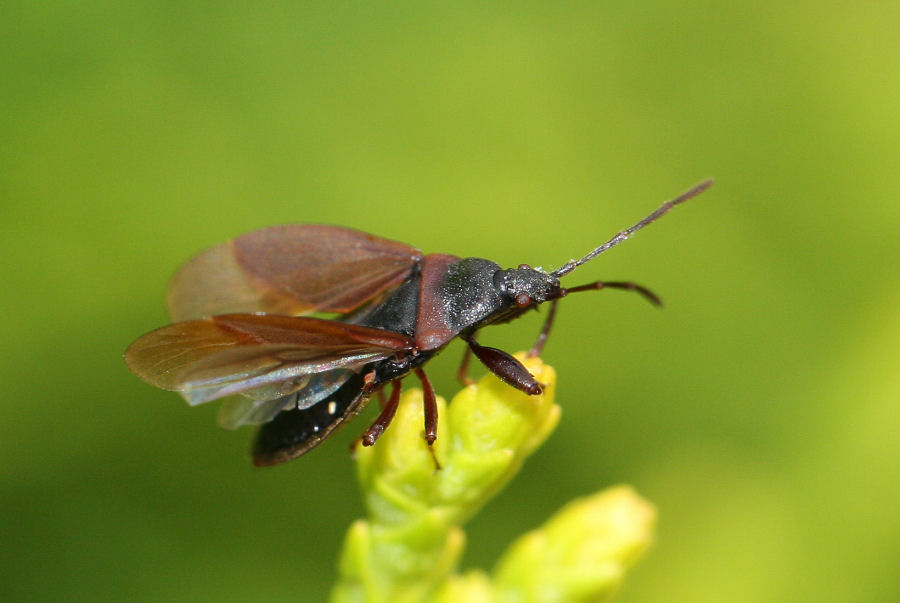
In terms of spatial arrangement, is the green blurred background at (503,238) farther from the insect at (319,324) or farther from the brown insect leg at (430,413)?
the brown insect leg at (430,413)

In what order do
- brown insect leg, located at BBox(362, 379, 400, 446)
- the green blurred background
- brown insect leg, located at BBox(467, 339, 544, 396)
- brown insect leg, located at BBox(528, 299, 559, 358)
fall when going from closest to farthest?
brown insect leg, located at BBox(467, 339, 544, 396) < brown insect leg, located at BBox(362, 379, 400, 446) < brown insect leg, located at BBox(528, 299, 559, 358) < the green blurred background

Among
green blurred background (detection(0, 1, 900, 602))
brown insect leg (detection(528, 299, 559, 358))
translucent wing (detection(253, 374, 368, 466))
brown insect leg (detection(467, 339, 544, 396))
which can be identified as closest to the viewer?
brown insect leg (detection(467, 339, 544, 396))

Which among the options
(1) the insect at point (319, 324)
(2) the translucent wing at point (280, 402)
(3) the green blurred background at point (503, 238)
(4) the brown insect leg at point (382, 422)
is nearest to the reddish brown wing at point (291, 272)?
(1) the insect at point (319, 324)

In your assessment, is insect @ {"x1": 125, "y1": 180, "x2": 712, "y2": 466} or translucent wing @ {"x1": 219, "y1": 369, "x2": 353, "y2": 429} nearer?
insect @ {"x1": 125, "y1": 180, "x2": 712, "y2": 466}

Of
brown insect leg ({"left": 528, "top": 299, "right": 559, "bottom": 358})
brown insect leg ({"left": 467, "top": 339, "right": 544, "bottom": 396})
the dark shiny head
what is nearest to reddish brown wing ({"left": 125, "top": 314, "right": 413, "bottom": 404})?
brown insect leg ({"left": 467, "top": 339, "right": 544, "bottom": 396})

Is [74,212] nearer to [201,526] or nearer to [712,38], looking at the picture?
[201,526]

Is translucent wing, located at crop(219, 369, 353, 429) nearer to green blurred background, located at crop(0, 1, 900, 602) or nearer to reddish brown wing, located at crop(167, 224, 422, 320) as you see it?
reddish brown wing, located at crop(167, 224, 422, 320)
